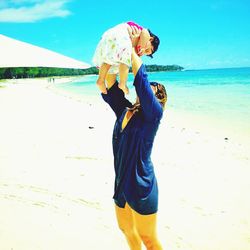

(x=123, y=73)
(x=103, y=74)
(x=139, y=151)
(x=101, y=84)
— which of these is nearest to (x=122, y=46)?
(x=123, y=73)

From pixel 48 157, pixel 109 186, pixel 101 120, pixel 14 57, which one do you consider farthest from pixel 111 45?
pixel 101 120

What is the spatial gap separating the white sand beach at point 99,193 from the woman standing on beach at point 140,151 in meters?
1.59

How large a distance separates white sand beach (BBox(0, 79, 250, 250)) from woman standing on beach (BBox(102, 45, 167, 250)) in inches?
62.7

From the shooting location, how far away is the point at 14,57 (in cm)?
403

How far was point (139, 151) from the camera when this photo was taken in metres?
2.06

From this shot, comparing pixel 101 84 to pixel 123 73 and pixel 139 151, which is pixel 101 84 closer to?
pixel 123 73

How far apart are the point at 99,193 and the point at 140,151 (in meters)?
3.17

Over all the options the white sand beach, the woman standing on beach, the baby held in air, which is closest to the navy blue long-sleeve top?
the woman standing on beach

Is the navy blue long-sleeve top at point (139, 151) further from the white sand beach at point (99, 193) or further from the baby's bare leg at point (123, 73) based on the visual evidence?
the white sand beach at point (99, 193)

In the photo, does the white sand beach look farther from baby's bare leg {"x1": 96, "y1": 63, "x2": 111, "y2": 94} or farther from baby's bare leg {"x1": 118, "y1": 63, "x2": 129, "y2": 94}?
baby's bare leg {"x1": 118, "y1": 63, "x2": 129, "y2": 94}

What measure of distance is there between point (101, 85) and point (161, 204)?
302cm

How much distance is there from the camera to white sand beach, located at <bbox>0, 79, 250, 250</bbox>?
376 cm

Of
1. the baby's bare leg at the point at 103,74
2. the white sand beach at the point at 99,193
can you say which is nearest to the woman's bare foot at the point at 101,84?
the baby's bare leg at the point at 103,74

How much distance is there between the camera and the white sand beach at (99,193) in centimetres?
376
